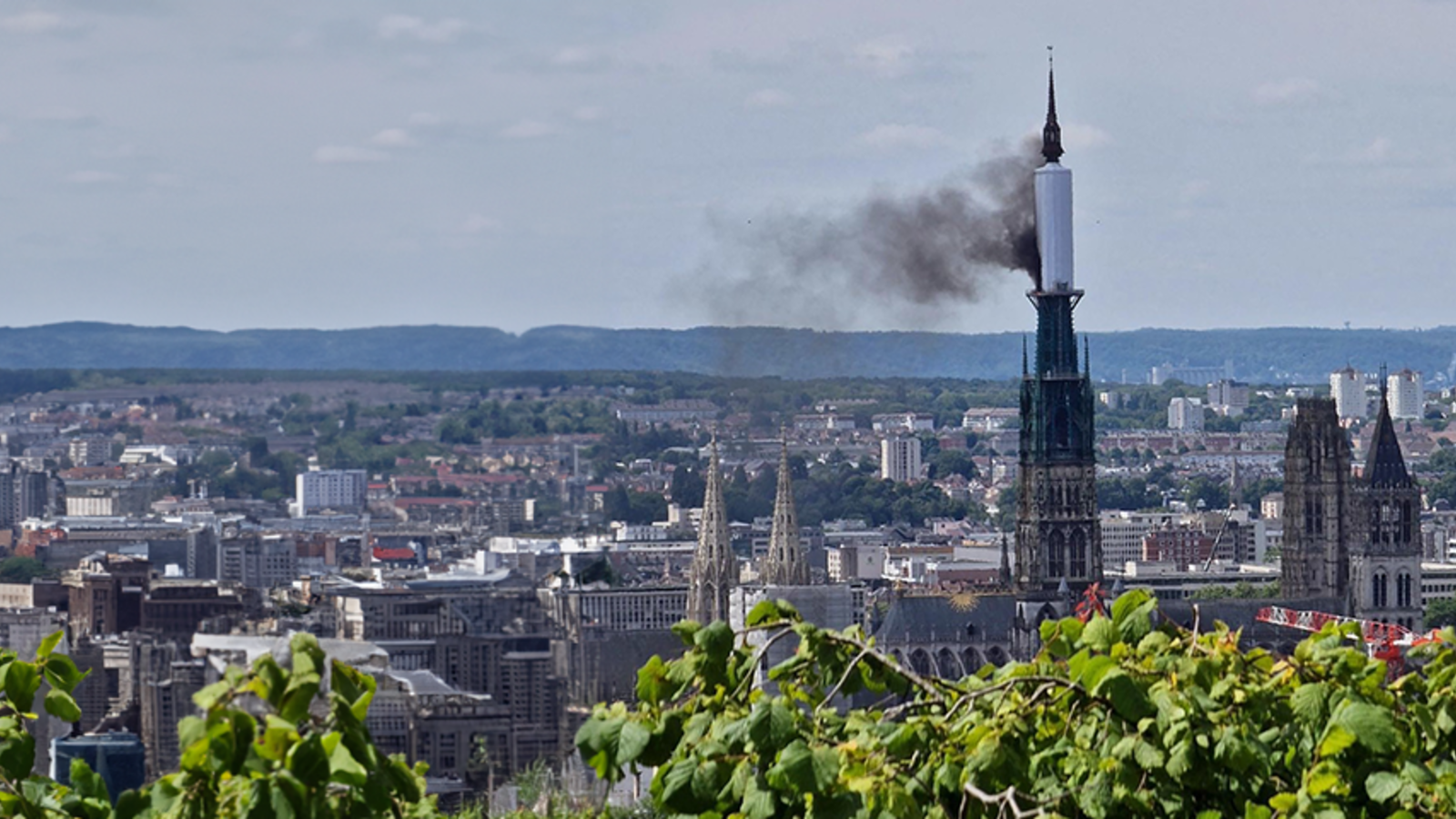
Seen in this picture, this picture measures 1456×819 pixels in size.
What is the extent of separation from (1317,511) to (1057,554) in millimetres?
8651

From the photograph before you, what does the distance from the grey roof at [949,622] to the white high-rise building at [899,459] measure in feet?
213

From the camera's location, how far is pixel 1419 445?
158m

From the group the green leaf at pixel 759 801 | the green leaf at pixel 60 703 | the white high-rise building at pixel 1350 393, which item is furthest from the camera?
the white high-rise building at pixel 1350 393

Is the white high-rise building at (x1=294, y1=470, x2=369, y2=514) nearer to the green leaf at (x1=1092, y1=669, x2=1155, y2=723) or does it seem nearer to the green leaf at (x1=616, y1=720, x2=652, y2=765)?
the green leaf at (x1=616, y1=720, x2=652, y2=765)

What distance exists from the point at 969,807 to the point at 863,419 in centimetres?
11643

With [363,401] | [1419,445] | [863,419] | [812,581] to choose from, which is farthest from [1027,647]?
[1419,445]

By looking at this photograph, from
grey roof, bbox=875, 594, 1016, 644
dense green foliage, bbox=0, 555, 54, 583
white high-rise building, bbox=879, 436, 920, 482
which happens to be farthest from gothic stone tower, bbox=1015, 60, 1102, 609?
white high-rise building, bbox=879, 436, 920, 482

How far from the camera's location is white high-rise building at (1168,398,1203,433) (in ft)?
591

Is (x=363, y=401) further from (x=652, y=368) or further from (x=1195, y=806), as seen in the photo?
(x=1195, y=806)

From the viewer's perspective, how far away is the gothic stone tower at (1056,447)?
68.0 meters

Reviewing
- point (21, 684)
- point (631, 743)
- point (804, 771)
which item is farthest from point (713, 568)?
point (804, 771)

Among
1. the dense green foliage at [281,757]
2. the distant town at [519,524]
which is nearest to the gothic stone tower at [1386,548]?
the distant town at [519,524]

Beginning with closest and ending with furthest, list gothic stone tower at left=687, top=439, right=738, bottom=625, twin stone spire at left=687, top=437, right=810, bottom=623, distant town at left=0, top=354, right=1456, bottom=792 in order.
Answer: distant town at left=0, top=354, right=1456, bottom=792 → twin stone spire at left=687, top=437, right=810, bottom=623 → gothic stone tower at left=687, top=439, right=738, bottom=625

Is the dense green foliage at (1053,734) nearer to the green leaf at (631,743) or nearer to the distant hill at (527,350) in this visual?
the green leaf at (631,743)
